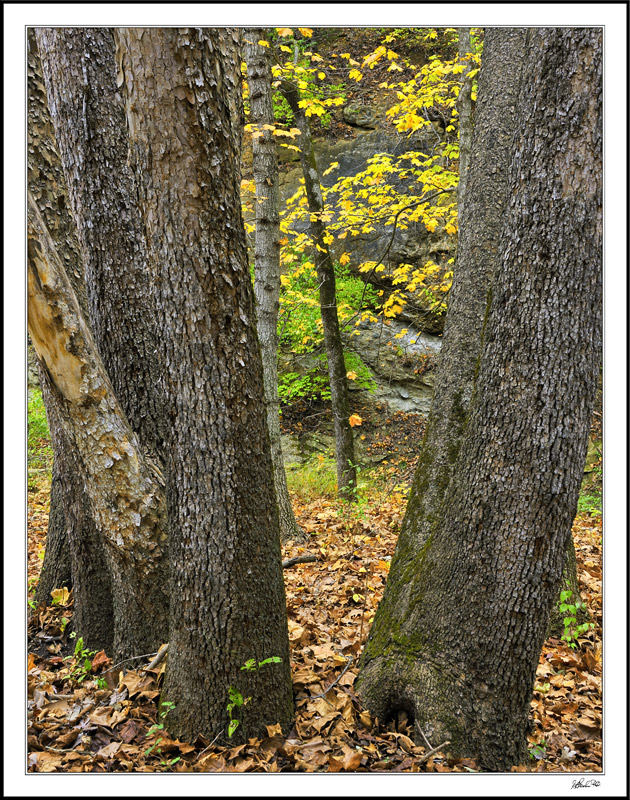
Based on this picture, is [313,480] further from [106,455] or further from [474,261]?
[106,455]

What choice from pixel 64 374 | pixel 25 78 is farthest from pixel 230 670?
pixel 25 78

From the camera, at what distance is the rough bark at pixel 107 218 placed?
123 inches

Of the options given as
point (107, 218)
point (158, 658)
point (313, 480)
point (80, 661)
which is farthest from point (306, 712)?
point (313, 480)

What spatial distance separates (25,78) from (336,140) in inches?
392

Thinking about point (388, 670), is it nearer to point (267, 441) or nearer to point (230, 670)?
point (230, 670)

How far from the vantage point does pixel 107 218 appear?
3.16m

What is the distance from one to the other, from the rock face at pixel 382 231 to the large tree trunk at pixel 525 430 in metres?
8.09

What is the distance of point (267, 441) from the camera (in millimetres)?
2514

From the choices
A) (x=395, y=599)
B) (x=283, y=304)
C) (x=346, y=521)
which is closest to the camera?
(x=395, y=599)

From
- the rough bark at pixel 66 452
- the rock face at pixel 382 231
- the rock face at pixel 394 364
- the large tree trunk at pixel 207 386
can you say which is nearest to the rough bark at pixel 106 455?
the rough bark at pixel 66 452

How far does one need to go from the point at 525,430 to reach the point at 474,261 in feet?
5.15

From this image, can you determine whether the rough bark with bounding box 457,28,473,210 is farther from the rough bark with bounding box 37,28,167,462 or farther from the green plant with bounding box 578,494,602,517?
the rough bark with bounding box 37,28,167,462
